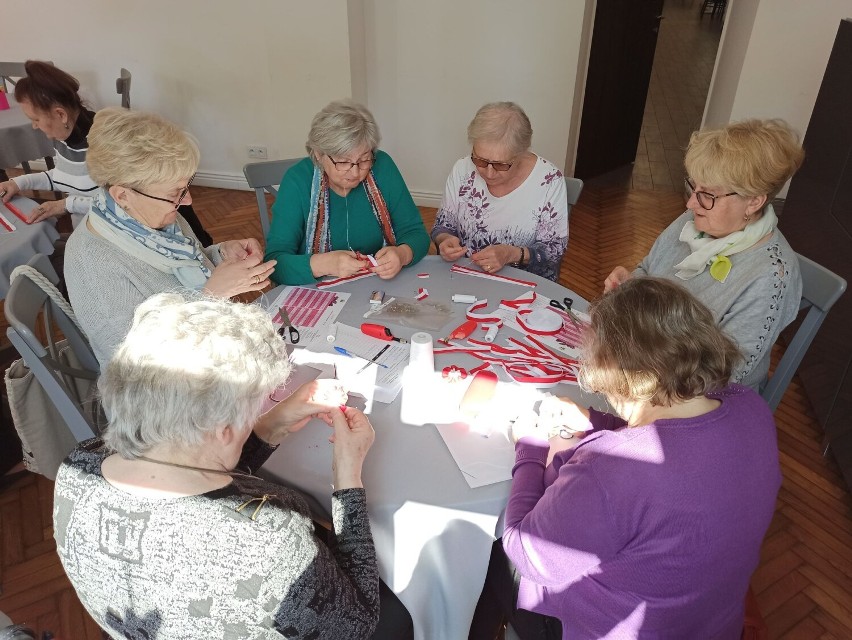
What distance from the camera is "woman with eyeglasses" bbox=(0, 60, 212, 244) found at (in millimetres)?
2896

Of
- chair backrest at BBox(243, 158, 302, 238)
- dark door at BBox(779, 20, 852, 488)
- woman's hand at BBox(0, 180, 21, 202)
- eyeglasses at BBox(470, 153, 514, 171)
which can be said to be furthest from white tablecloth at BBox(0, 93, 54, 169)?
dark door at BBox(779, 20, 852, 488)

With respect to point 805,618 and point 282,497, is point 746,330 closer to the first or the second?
point 805,618

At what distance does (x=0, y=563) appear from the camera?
220 cm

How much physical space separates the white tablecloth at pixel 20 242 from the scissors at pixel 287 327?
45.2 inches

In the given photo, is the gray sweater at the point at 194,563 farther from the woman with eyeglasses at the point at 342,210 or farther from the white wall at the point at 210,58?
the white wall at the point at 210,58

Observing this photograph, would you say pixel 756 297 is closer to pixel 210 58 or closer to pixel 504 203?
pixel 504 203

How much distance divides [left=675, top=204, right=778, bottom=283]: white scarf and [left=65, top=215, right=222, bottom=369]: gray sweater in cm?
170

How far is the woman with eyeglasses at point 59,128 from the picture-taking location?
2896mm

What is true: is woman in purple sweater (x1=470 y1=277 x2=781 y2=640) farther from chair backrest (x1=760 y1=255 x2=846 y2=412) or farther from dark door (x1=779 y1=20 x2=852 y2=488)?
dark door (x1=779 y1=20 x2=852 y2=488)

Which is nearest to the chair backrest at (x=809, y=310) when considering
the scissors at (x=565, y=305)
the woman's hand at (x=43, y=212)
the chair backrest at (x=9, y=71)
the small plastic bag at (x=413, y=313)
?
the scissors at (x=565, y=305)

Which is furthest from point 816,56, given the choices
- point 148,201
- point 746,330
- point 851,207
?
point 148,201

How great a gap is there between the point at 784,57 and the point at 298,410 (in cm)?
412

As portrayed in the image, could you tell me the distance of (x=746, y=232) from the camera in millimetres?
→ 1788

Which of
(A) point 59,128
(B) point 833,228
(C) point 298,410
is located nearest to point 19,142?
(A) point 59,128
